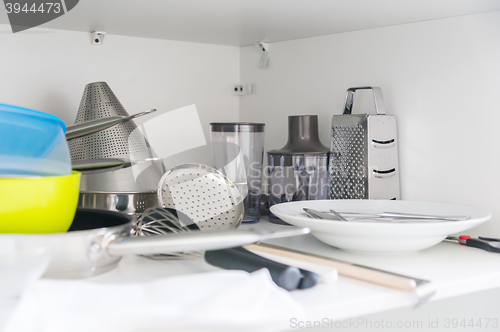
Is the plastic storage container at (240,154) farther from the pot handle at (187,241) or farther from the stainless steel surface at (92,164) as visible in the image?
the pot handle at (187,241)

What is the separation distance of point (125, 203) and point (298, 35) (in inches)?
24.6

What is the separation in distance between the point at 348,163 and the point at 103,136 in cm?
49

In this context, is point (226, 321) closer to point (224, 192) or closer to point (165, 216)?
point (165, 216)

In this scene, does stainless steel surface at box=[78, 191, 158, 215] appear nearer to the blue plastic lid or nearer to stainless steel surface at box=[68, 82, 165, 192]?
stainless steel surface at box=[68, 82, 165, 192]

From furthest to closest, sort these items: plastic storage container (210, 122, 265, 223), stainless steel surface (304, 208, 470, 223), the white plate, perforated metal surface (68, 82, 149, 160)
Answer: plastic storage container (210, 122, 265, 223)
perforated metal surface (68, 82, 149, 160)
stainless steel surface (304, 208, 470, 223)
the white plate

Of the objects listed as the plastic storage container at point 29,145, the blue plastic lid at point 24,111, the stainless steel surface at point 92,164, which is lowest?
the stainless steel surface at point 92,164

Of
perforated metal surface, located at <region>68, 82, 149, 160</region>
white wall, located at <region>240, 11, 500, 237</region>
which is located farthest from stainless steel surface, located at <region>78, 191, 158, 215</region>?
white wall, located at <region>240, 11, 500, 237</region>

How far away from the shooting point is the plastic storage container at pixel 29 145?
23.1 inches

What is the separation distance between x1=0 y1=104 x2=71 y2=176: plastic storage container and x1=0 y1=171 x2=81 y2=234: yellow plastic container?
0.08ft

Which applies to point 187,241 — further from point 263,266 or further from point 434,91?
point 434,91

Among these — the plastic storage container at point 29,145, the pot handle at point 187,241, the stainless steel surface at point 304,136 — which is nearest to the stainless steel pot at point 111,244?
the pot handle at point 187,241

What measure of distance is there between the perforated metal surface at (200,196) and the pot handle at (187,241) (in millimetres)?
296

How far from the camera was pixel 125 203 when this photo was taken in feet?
2.72

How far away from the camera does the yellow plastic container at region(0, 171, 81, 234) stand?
0.55 m
